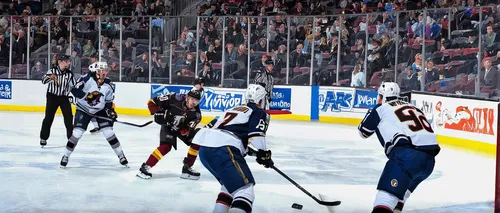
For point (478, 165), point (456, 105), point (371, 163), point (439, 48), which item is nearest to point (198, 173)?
point (371, 163)

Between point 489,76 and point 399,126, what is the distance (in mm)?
5768

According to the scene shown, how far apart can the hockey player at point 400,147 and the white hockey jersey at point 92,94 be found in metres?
3.45

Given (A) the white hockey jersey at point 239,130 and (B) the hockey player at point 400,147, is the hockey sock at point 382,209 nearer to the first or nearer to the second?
(B) the hockey player at point 400,147

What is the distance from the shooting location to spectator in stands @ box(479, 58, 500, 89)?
991cm

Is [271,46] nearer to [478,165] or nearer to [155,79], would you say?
[155,79]

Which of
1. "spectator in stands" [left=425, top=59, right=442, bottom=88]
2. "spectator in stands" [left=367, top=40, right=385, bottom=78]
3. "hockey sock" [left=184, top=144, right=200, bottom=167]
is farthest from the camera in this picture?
"spectator in stands" [left=367, top=40, right=385, bottom=78]

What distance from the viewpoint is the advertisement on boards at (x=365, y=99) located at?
12828 millimetres

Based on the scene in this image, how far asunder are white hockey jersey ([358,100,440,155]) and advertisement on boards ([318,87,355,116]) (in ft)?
27.3

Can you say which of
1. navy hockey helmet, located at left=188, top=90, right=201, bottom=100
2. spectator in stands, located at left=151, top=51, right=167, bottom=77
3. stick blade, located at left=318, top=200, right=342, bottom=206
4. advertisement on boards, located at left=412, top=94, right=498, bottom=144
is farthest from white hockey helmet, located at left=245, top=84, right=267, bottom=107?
spectator in stands, located at left=151, top=51, right=167, bottom=77

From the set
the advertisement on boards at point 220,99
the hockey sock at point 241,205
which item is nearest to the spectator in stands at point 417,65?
the advertisement on boards at point 220,99

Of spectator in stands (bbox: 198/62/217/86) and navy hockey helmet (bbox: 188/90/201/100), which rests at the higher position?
spectator in stands (bbox: 198/62/217/86)

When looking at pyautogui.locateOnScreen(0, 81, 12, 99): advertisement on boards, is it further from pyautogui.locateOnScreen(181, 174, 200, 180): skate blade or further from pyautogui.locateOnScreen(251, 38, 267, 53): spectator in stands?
pyautogui.locateOnScreen(181, 174, 200, 180): skate blade

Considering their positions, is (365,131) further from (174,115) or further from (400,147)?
(174,115)

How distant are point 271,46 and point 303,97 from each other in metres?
1.07
